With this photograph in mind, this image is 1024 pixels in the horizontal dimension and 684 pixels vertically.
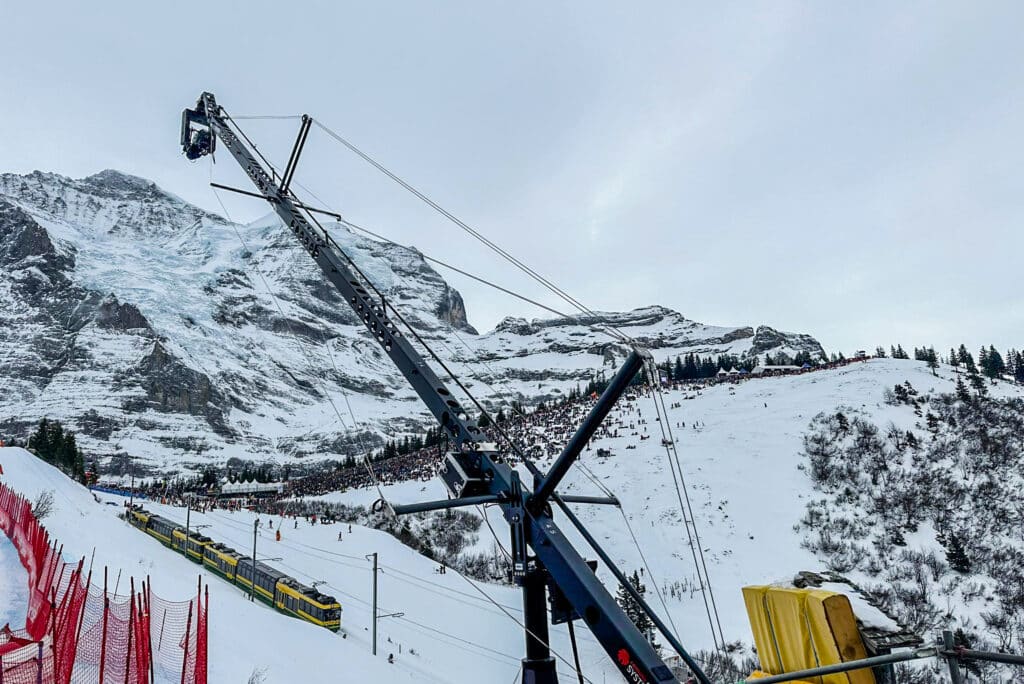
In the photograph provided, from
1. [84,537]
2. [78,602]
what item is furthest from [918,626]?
[84,537]

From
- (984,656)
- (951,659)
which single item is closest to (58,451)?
(951,659)

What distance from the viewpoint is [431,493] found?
53.5 m

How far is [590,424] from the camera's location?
254 inches

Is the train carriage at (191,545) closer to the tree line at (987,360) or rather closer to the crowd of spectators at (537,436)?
the crowd of spectators at (537,436)

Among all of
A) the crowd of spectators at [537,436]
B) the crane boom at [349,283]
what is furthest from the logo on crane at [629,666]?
the crowd of spectators at [537,436]

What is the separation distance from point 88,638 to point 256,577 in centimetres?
2016

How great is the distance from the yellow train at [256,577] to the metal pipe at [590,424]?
20.6 meters

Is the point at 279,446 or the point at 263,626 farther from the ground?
the point at 279,446

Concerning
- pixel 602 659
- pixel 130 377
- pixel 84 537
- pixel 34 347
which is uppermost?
pixel 34 347

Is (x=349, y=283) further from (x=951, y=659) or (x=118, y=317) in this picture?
(x=118, y=317)

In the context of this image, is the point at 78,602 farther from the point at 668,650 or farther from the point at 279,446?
the point at 279,446

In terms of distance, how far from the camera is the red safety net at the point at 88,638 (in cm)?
788

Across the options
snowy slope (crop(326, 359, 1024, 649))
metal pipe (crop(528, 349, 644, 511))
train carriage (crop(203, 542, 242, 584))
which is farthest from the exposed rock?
metal pipe (crop(528, 349, 644, 511))

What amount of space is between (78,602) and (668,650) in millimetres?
23362
